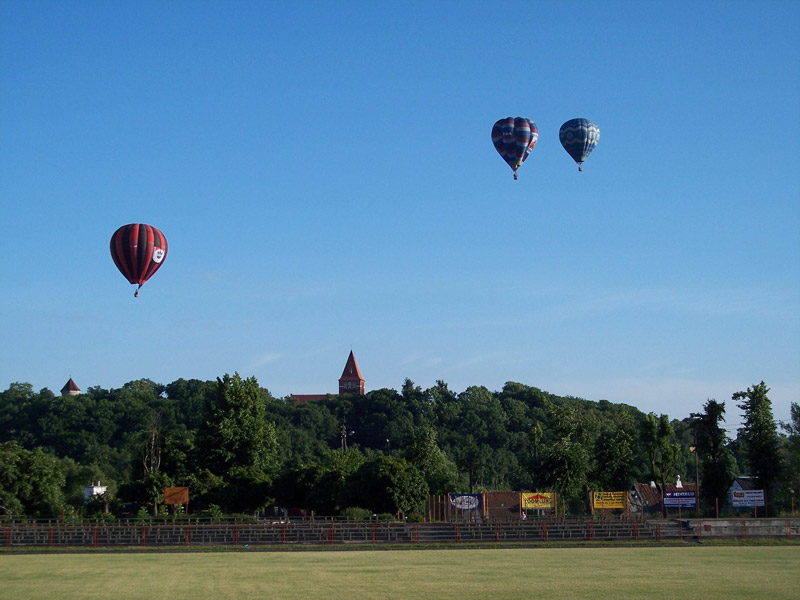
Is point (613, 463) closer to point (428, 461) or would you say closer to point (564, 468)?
point (564, 468)

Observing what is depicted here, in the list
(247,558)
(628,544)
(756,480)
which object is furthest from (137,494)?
(756,480)

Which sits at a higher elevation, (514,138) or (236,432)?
(514,138)

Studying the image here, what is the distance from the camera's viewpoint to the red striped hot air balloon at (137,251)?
2699 inches

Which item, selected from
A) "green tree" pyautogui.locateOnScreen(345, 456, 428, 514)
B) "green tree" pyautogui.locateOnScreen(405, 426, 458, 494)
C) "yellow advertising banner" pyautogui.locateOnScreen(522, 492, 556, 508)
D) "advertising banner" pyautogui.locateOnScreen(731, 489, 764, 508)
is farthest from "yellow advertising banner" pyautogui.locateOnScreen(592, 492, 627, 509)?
"green tree" pyautogui.locateOnScreen(405, 426, 458, 494)

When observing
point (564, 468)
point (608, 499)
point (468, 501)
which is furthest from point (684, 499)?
point (468, 501)

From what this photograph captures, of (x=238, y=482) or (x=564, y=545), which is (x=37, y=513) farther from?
(x=564, y=545)

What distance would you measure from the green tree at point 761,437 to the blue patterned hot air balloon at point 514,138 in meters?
26.6

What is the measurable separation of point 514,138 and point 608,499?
31.1 meters

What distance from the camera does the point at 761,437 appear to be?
70875 millimetres

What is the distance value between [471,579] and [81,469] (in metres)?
99.6

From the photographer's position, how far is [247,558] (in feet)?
133

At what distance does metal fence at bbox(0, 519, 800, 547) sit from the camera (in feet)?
163

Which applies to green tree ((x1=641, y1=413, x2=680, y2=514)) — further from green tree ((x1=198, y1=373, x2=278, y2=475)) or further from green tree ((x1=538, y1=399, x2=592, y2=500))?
green tree ((x1=198, y1=373, x2=278, y2=475))

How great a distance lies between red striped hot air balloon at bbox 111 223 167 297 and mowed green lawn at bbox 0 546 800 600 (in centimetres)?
2925
